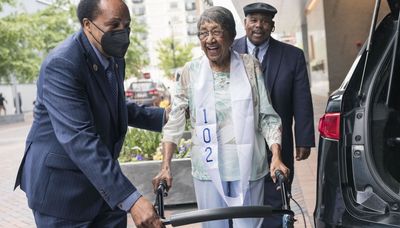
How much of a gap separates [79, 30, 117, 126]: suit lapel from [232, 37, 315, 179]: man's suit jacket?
4.78 feet

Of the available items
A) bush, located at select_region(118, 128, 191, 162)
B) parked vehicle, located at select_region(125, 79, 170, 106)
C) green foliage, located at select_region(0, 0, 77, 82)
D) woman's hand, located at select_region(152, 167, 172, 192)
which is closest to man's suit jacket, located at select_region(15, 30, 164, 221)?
woman's hand, located at select_region(152, 167, 172, 192)

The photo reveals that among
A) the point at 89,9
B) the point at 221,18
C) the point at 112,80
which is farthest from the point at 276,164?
the point at 89,9

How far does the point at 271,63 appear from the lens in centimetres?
361

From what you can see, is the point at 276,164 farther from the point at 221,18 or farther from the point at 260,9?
the point at 260,9

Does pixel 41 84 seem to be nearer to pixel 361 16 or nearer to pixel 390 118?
pixel 390 118

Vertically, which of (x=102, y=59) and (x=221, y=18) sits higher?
(x=221, y=18)

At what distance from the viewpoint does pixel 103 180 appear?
208 centimetres

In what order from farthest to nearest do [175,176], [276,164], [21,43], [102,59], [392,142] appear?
1. [21,43]
2. [175,176]
3. [276,164]
4. [392,142]
5. [102,59]

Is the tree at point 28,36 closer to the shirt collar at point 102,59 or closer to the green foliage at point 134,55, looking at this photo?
the green foliage at point 134,55

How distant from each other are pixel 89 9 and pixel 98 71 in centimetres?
26

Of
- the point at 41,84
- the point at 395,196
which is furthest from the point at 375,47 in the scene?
the point at 41,84

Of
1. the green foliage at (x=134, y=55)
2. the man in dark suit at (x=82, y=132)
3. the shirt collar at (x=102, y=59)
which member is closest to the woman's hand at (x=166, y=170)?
the man in dark suit at (x=82, y=132)

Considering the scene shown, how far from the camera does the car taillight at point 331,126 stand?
8.43 feet

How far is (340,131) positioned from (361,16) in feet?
47.5
